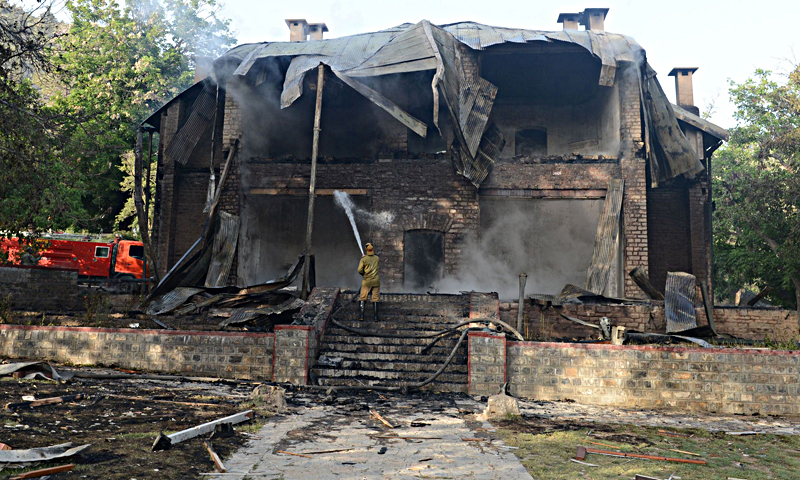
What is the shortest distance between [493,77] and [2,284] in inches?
550

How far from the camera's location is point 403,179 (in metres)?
15.8

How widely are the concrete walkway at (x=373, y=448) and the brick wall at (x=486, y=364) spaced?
131 cm

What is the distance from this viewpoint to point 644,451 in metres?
6.09

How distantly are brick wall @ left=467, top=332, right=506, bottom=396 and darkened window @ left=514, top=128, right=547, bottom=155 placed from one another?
380 inches

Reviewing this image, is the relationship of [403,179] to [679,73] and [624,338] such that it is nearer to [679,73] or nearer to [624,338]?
[624,338]

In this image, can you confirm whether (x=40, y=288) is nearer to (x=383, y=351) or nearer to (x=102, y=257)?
(x=102, y=257)

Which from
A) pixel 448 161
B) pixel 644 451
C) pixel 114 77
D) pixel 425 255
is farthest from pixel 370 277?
A: pixel 114 77

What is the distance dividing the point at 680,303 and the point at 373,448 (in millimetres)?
9001

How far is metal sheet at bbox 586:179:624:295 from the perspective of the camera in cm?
1447

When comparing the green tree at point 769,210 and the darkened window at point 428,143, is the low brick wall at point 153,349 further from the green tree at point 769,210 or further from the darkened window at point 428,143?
the green tree at point 769,210

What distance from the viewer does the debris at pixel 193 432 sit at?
533 centimetres

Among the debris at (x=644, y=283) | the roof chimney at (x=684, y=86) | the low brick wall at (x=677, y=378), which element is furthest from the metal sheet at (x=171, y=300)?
A: the roof chimney at (x=684, y=86)

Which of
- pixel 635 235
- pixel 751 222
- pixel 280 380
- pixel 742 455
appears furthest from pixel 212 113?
pixel 751 222

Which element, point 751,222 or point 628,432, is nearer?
point 628,432
